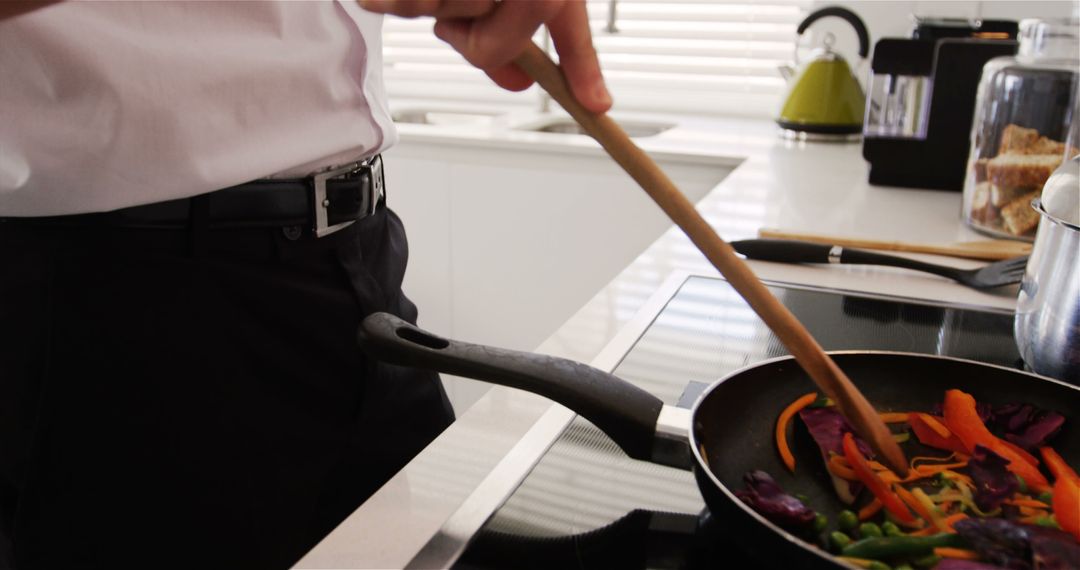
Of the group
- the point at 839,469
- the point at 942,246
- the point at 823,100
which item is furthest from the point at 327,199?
the point at 823,100

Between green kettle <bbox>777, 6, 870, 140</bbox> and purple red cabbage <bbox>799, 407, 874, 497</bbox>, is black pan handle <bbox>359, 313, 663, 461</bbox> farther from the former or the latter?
green kettle <bbox>777, 6, 870, 140</bbox>

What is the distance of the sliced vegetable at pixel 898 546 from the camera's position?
412mm

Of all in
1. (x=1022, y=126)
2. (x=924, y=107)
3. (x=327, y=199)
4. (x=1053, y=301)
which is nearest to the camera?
(x=1053, y=301)

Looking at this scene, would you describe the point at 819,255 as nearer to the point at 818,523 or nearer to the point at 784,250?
the point at 784,250

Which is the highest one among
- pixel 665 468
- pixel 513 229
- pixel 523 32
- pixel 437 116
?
pixel 523 32

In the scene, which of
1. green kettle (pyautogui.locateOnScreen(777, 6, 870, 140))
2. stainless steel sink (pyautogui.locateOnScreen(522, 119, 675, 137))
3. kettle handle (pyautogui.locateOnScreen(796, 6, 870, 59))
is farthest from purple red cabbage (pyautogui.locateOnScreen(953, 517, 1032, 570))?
stainless steel sink (pyautogui.locateOnScreen(522, 119, 675, 137))

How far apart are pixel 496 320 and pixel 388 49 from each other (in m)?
1.12

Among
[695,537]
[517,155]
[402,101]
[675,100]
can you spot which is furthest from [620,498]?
[402,101]

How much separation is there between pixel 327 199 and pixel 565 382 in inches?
13.5

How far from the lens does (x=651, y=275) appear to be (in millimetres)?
914

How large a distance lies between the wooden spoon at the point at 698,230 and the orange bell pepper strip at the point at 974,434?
8 centimetres

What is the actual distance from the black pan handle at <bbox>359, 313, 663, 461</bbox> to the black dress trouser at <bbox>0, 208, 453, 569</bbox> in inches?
10.7

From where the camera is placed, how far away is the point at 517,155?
1788 millimetres

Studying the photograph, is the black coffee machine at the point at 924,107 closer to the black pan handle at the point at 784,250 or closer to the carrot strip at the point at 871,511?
the black pan handle at the point at 784,250
